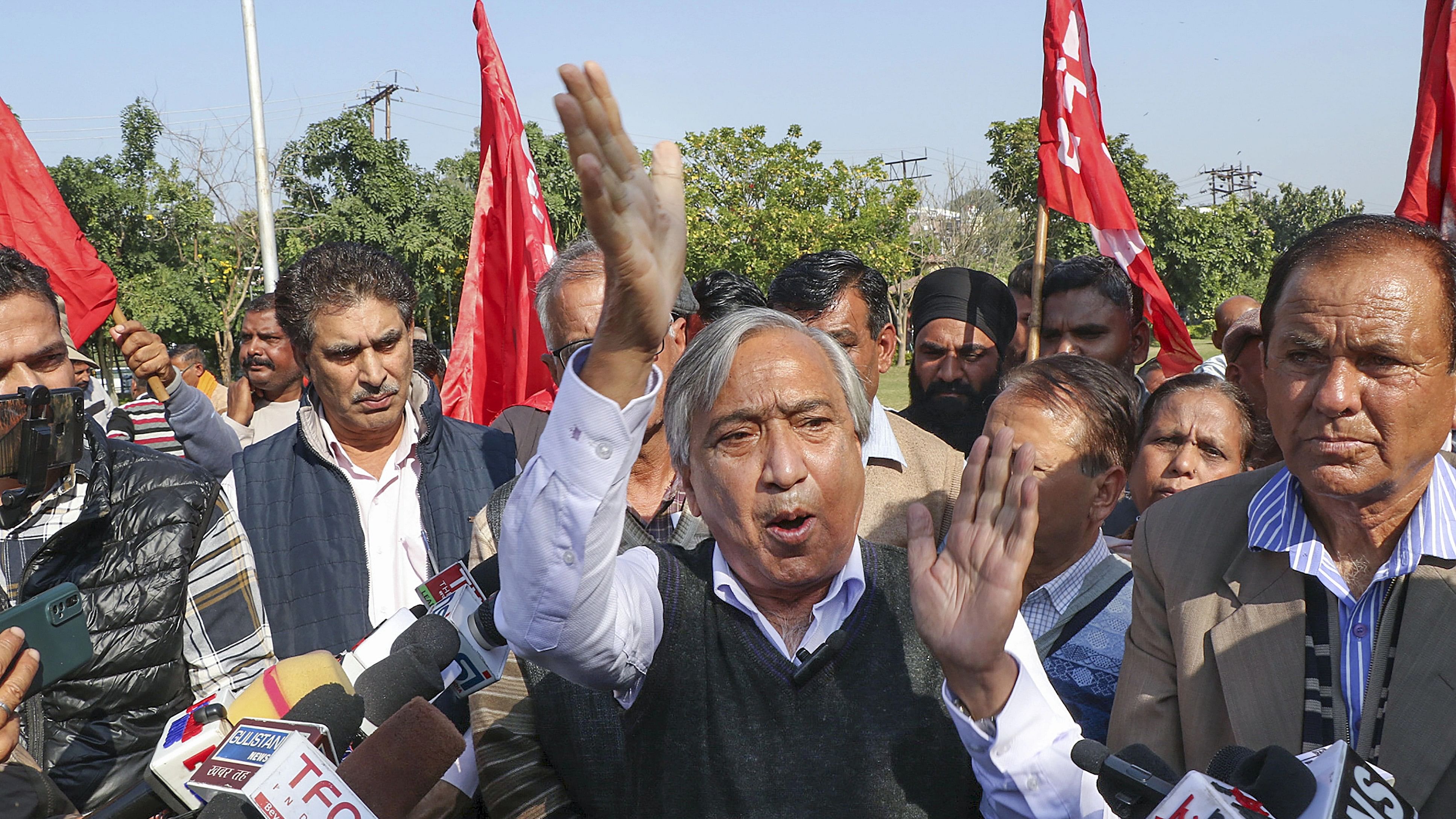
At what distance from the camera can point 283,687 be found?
6.05ft

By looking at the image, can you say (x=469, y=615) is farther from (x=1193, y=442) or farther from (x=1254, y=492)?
(x=1193, y=442)

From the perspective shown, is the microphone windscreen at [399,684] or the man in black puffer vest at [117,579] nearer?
the microphone windscreen at [399,684]

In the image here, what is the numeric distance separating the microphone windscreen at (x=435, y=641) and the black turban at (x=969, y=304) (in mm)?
3221

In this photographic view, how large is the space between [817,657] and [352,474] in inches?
79.8

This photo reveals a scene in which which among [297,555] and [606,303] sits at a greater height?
[606,303]

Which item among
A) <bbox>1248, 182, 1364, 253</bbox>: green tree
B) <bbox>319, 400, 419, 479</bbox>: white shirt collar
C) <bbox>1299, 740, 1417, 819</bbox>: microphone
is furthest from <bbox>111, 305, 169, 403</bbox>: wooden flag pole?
<bbox>1248, 182, 1364, 253</bbox>: green tree

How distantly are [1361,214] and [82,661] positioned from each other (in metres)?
2.52

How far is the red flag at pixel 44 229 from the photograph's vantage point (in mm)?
4855

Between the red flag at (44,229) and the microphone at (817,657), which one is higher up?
the red flag at (44,229)

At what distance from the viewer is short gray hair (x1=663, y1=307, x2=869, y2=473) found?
82.1 inches

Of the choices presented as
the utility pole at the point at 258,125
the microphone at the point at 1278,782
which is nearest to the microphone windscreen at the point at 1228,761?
the microphone at the point at 1278,782

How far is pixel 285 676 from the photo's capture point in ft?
6.07

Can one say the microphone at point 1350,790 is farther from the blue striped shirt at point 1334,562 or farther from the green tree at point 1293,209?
the green tree at point 1293,209

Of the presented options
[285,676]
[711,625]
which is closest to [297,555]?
[285,676]
